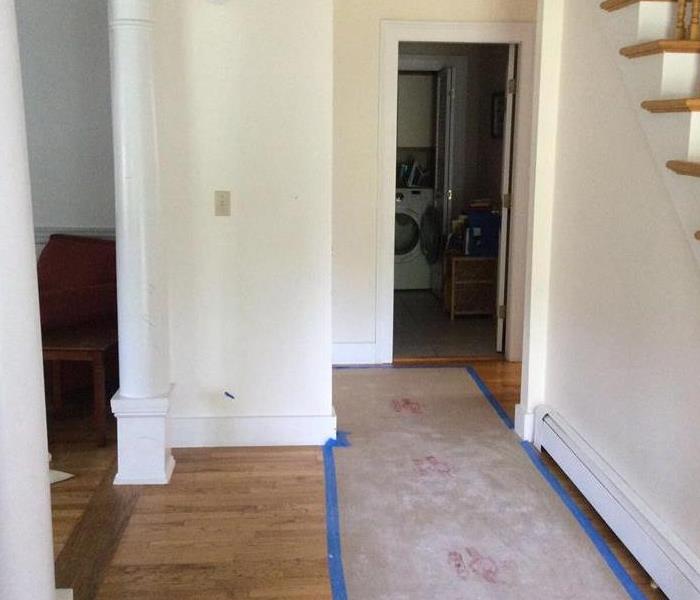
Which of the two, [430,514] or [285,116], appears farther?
[285,116]

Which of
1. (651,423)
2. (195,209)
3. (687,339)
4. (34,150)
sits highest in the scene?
(34,150)

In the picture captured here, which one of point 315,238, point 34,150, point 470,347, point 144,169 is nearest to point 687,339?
point 315,238

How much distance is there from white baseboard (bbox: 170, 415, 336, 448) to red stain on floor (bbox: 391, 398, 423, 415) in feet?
2.00

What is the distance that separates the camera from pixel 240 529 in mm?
2797

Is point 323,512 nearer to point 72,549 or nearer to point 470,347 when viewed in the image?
point 72,549

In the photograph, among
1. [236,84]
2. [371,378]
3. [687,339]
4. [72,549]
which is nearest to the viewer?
[687,339]

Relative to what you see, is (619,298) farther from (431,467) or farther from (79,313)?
(79,313)

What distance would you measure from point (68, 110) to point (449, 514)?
298 centimetres

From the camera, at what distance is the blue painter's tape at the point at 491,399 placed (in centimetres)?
391

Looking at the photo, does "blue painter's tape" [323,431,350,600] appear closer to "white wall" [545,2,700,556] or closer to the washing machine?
"white wall" [545,2,700,556]

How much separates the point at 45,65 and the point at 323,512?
2.90 metres

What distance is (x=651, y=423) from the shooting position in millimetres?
2512

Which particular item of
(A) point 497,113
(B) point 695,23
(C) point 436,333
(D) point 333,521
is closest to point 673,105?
(B) point 695,23

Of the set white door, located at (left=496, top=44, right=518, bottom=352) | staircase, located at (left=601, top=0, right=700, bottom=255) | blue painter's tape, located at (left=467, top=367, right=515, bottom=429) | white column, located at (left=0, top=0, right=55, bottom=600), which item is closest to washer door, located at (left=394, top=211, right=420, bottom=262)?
white door, located at (left=496, top=44, right=518, bottom=352)
